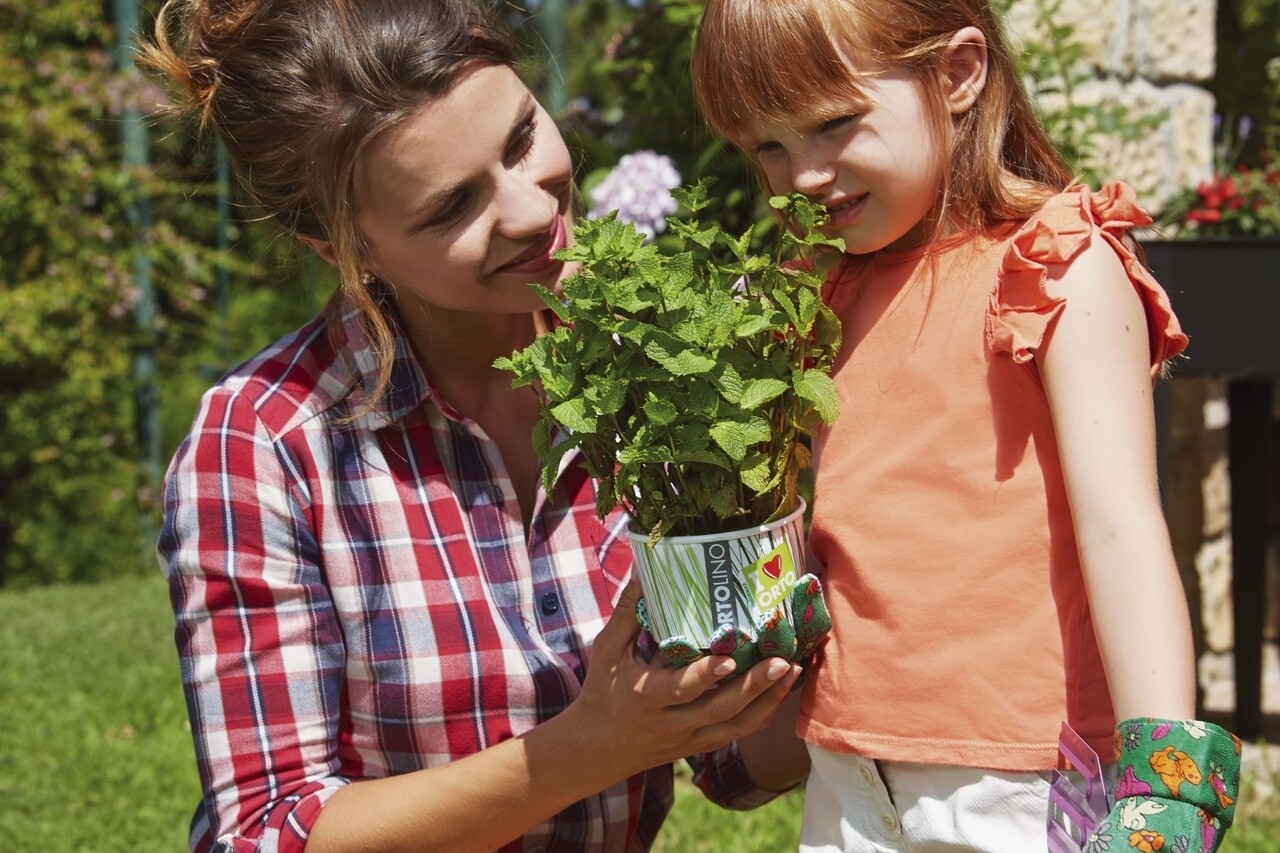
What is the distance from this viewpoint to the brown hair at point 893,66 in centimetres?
142

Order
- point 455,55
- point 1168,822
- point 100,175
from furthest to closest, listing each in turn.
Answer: point 100,175 → point 455,55 → point 1168,822

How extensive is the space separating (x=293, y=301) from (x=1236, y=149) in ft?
15.2

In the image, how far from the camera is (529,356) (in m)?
1.36

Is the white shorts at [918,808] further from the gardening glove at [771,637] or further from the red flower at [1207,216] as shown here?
the red flower at [1207,216]

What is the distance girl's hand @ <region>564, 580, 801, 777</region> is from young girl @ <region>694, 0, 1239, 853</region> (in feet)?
0.33

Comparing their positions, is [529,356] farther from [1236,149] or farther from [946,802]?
[1236,149]

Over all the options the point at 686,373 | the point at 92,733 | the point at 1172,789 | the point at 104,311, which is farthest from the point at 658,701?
the point at 104,311

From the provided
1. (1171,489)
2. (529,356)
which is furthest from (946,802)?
(1171,489)

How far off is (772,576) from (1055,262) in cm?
44

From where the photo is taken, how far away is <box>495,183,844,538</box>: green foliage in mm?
1297

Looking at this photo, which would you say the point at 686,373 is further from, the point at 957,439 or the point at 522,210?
the point at 522,210

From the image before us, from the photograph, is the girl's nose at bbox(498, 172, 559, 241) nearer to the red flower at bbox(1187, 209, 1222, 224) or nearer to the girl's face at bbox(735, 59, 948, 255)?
the girl's face at bbox(735, 59, 948, 255)

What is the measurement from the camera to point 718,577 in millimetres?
1372

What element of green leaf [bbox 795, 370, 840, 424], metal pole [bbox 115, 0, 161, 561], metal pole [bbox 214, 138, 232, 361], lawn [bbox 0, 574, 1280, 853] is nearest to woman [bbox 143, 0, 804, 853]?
green leaf [bbox 795, 370, 840, 424]
